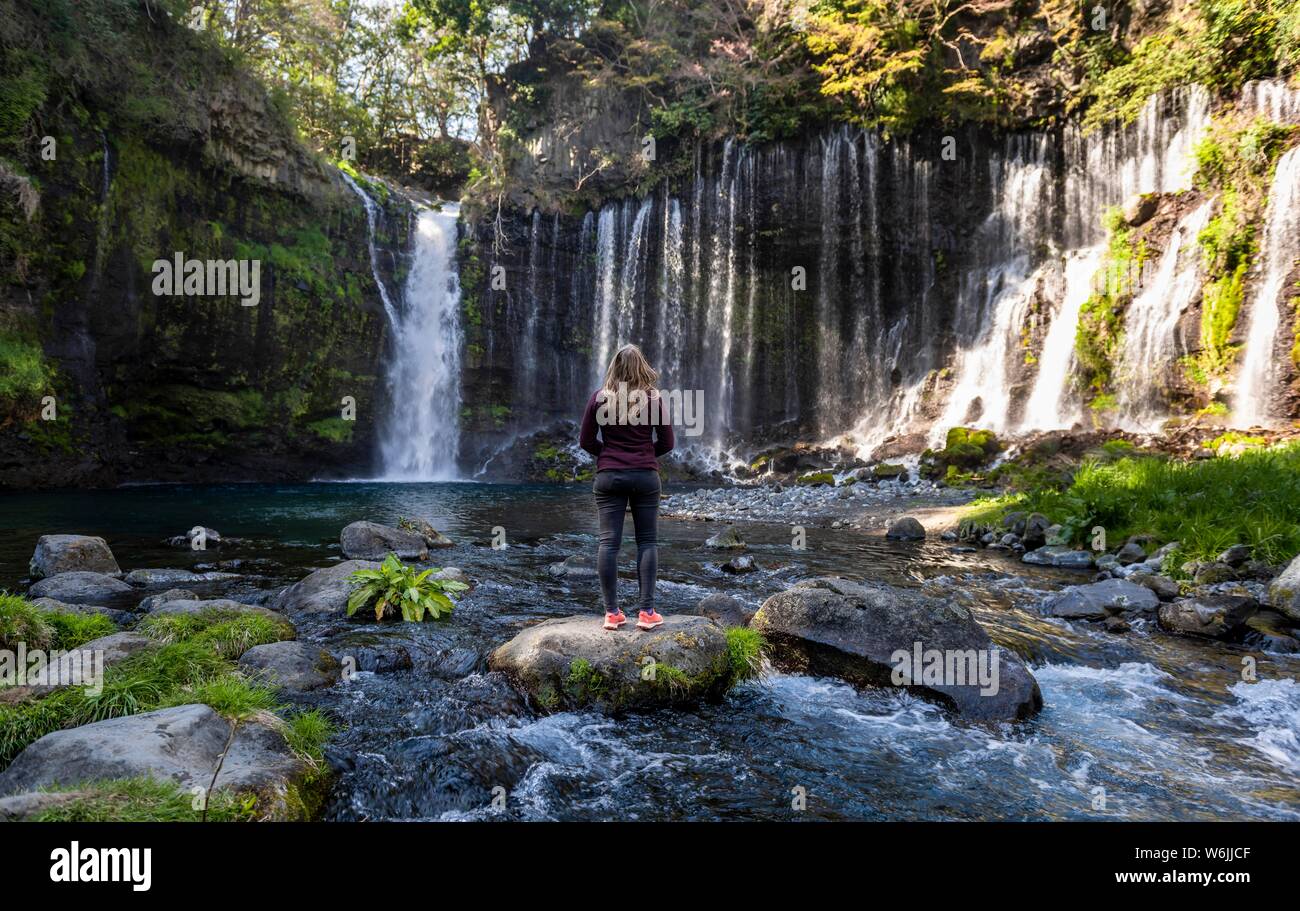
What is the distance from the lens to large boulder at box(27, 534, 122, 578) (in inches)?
375

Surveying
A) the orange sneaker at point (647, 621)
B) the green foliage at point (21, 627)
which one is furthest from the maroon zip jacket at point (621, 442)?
the green foliage at point (21, 627)

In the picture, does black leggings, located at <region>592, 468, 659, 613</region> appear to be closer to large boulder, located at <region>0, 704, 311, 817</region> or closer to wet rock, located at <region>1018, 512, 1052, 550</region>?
large boulder, located at <region>0, 704, 311, 817</region>

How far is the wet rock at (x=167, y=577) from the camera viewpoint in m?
9.39

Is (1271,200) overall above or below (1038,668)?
above

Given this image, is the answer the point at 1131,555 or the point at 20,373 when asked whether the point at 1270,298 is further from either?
the point at 20,373

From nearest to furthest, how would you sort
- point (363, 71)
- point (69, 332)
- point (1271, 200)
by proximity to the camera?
1. point (1271, 200)
2. point (69, 332)
3. point (363, 71)

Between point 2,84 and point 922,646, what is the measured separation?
28.2 metres

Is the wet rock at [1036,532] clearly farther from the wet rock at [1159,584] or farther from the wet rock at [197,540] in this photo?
the wet rock at [197,540]

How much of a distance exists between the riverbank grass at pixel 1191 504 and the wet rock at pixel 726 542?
507cm

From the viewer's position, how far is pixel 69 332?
74.2ft

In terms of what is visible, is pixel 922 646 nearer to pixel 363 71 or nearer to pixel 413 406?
pixel 413 406

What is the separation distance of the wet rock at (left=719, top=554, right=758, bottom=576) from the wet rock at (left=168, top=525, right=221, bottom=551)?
30.3 ft

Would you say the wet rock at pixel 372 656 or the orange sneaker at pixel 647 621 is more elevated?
the orange sneaker at pixel 647 621
